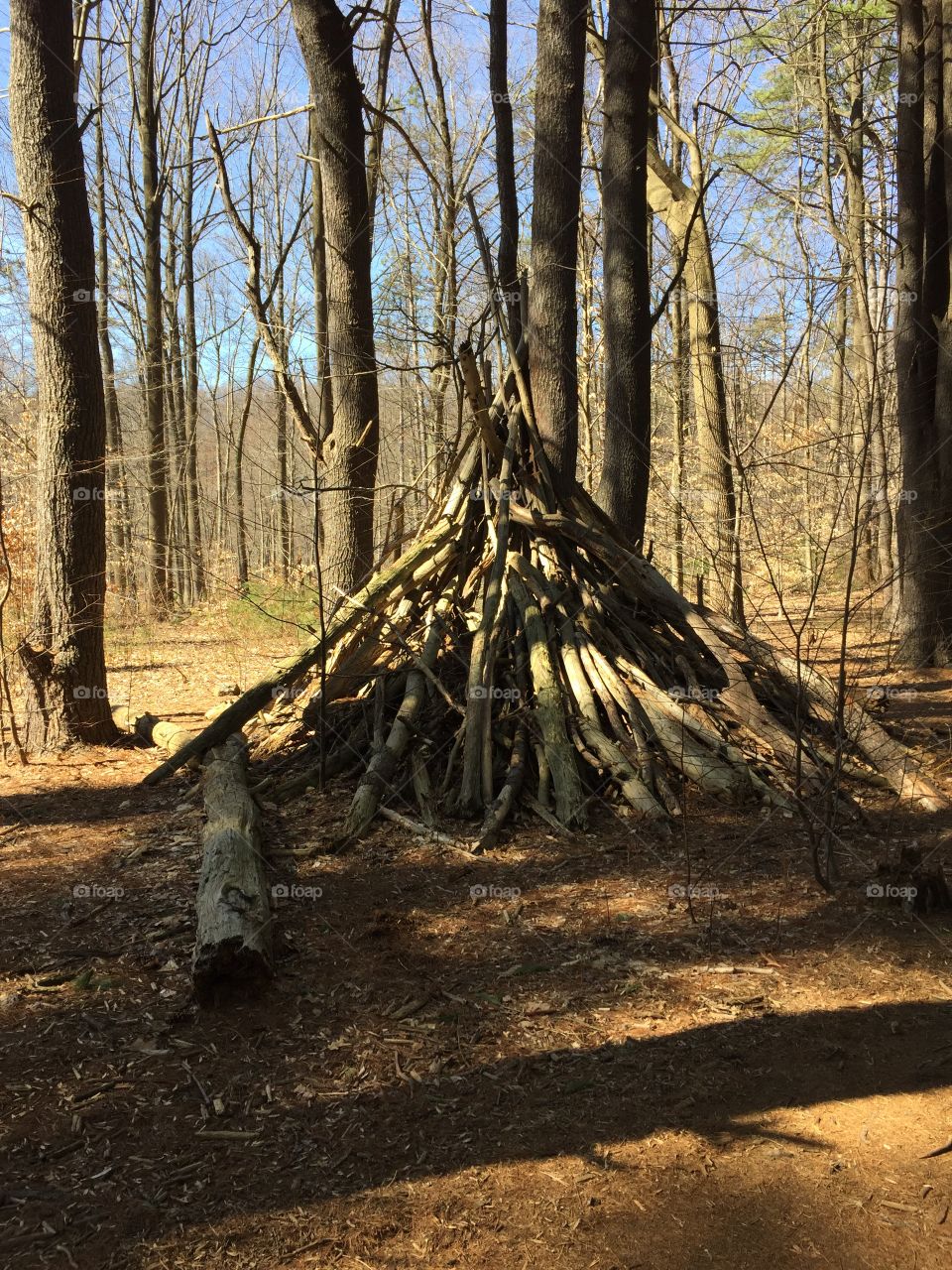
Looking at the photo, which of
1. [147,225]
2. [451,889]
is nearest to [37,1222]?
[451,889]

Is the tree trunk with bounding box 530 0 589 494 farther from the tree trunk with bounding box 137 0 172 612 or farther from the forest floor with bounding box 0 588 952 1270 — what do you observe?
the tree trunk with bounding box 137 0 172 612

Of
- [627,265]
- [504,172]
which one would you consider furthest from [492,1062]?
[504,172]

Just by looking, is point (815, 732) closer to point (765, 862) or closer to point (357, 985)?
point (765, 862)

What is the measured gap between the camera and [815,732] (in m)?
5.61

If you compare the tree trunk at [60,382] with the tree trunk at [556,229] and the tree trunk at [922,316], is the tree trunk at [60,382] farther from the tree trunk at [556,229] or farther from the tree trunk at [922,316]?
the tree trunk at [922,316]

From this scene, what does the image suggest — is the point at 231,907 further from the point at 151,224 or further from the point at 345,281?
the point at 151,224

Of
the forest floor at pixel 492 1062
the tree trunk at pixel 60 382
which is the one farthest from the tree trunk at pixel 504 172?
the forest floor at pixel 492 1062

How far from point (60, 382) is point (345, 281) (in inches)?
96.1

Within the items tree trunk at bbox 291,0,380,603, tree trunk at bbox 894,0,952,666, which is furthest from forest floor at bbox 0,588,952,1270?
tree trunk at bbox 894,0,952,666

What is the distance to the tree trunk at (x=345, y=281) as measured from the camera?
722 centimetres

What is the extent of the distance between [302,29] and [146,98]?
10.4 m

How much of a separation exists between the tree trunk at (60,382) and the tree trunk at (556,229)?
10.2ft

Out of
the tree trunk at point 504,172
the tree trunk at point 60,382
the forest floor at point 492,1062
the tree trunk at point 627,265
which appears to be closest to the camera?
the forest floor at point 492,1062

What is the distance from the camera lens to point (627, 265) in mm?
7020
